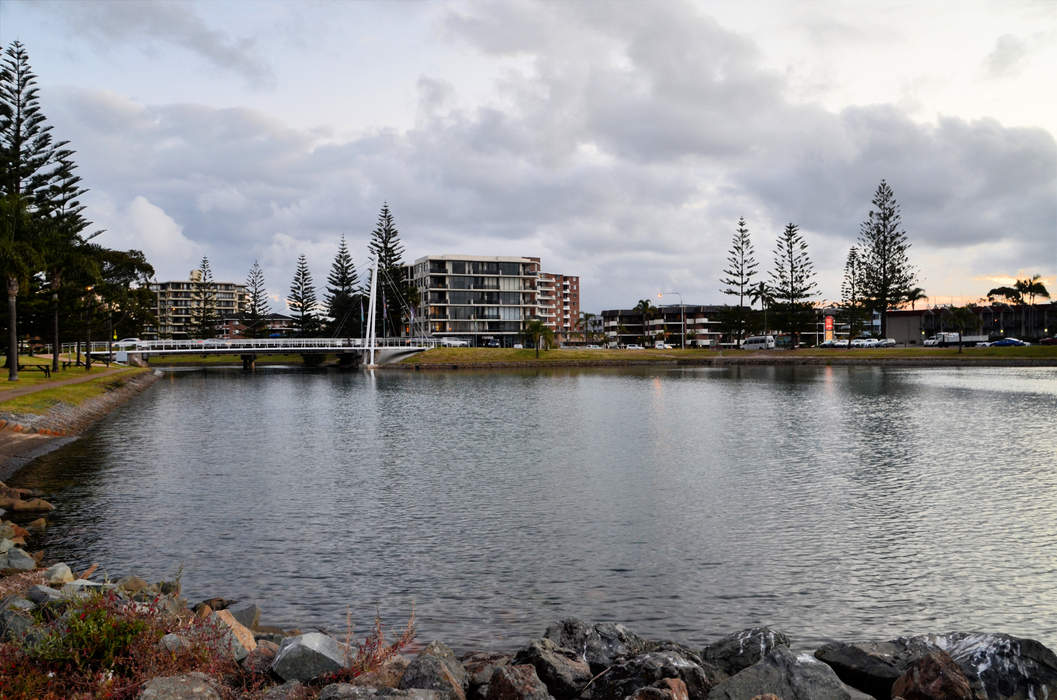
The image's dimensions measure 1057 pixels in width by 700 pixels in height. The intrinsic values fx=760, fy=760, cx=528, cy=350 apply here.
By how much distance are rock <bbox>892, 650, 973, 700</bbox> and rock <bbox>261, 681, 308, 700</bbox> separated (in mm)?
6967

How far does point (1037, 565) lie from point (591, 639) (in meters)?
11.5

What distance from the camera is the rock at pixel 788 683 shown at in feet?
28.8

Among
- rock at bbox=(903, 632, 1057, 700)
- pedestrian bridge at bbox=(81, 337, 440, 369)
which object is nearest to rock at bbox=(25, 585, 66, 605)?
rock at bbox=(903, 632, 1057, 700)

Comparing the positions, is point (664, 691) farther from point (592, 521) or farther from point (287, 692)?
point (592, 521)

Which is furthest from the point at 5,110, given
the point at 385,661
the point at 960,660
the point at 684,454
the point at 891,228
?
the point at 891,228

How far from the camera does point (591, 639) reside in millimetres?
10734

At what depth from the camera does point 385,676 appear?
8516 mm

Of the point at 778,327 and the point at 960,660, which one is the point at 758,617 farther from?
the point at 778,327

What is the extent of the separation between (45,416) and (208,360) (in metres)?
139

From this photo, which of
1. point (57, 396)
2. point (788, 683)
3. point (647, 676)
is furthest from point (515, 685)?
point (57, 396)

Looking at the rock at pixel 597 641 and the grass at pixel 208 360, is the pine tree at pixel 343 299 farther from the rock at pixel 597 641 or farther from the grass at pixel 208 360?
the rock at pixel 597 641

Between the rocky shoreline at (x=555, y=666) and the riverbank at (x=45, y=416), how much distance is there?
2385cm

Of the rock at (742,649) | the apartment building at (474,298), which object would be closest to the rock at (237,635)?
the rock at (742,649)

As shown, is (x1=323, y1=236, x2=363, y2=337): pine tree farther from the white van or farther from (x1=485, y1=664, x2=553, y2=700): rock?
(x1=485, y1=664, x2=553, y2=700): rock
